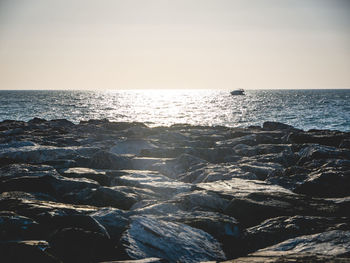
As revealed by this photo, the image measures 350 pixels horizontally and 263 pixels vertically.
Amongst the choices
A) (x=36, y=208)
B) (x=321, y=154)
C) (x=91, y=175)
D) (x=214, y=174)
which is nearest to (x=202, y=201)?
(x=214, y=174)

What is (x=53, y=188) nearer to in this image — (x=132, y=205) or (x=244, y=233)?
(x=132, y=205)

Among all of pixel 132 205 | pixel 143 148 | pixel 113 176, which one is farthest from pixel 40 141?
pixel 132 205

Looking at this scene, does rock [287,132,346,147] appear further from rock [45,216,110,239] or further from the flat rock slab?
rock [45,216,110,239]

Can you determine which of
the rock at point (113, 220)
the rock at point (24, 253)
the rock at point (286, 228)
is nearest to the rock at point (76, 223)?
the rock at point (113, 220)

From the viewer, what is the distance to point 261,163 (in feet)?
31.6

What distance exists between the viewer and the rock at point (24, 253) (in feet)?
11.5

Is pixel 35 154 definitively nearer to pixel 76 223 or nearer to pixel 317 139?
pixel 76 223

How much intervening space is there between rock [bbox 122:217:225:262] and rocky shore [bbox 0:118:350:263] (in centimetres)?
1

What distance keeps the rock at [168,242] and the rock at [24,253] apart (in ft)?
3.28

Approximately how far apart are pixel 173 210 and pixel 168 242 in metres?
1.30

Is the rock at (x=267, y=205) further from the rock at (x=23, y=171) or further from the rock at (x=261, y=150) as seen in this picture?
the rock at (x=261, y=150)

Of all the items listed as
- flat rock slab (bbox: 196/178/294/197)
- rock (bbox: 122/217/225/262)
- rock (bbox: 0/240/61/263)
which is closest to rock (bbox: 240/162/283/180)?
flat rock slab (bbox: 196/178/294/197)

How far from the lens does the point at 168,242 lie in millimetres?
4461

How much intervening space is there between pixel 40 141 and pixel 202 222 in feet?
32.7
